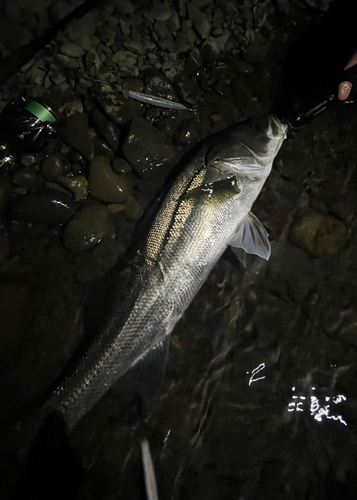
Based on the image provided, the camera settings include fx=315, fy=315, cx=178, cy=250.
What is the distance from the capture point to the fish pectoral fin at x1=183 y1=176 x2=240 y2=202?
2375mm

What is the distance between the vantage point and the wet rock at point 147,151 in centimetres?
276

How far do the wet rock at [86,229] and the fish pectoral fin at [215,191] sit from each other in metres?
0.82

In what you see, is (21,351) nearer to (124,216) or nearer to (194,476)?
(124,216)

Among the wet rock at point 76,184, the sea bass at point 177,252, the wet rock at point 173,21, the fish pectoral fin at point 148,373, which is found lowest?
the fish pectoral fin at point 148,373

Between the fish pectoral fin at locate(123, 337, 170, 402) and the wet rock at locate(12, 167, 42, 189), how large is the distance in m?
1.75

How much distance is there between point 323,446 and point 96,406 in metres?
1.76

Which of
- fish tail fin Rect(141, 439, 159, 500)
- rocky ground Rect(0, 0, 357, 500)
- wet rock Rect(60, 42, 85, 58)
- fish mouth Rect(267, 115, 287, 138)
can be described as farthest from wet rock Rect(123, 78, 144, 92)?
fish tail fin Rect(141, 439, 159, 500)

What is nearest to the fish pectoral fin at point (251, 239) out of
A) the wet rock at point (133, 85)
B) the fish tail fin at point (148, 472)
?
the wet rock at point (133, 85)

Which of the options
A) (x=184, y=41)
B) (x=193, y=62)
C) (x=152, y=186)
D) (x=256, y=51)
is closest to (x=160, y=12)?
(x=184, y=41)

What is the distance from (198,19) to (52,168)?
77.9 inches

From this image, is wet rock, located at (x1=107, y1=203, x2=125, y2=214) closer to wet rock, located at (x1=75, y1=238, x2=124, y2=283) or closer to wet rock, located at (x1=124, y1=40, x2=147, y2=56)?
wet rock, located at (x1=75, y1=238, x2=124, y2=283)

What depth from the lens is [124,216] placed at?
2.83 meters

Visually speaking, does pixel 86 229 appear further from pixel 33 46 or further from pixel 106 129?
pixel 33 46

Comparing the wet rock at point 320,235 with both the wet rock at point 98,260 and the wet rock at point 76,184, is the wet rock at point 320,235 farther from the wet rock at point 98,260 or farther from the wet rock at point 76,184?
the wet rock at point 76,184
